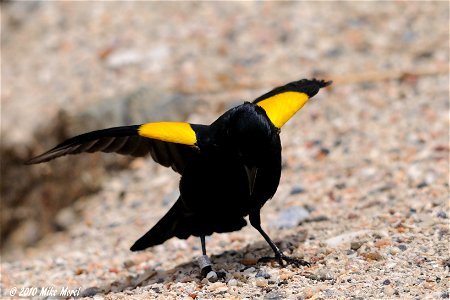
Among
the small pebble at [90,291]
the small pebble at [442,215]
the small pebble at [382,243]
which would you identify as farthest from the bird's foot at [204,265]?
the small pebble at [442,215]

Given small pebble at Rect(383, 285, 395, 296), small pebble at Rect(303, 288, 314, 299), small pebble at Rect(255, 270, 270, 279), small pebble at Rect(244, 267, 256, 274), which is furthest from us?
small pebble at Rect(244, 267, 256, 274)

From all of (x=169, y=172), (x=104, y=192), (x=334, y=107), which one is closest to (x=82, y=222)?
(x=104, y=192)

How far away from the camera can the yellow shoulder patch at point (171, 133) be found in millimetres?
4520

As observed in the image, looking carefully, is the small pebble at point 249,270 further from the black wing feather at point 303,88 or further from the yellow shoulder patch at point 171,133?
the black wing feather at point 303,88

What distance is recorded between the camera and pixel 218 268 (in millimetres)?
4895

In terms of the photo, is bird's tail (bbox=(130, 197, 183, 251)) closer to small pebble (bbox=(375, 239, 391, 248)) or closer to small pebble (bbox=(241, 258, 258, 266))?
small pebble (bbox=(241, 258, 258, 266))

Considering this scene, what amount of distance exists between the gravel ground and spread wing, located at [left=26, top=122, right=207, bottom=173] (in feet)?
2.65

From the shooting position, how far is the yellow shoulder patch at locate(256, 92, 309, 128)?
4.84 metres

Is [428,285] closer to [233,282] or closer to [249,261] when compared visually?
[233,282]

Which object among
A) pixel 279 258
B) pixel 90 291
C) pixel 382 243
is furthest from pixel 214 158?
pixel 90 291

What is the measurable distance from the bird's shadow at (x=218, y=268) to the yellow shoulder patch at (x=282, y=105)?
3.14 feet

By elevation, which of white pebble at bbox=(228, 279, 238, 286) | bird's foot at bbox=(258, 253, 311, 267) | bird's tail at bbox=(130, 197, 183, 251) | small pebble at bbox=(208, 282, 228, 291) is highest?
bird's tail at bbox=(130, 197, 183, 251)

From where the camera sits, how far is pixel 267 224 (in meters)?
6.16

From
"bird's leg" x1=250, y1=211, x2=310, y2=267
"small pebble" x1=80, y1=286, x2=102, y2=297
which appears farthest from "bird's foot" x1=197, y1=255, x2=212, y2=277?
"small pebble" x1=80, y1=286, x2=102, y2=297
